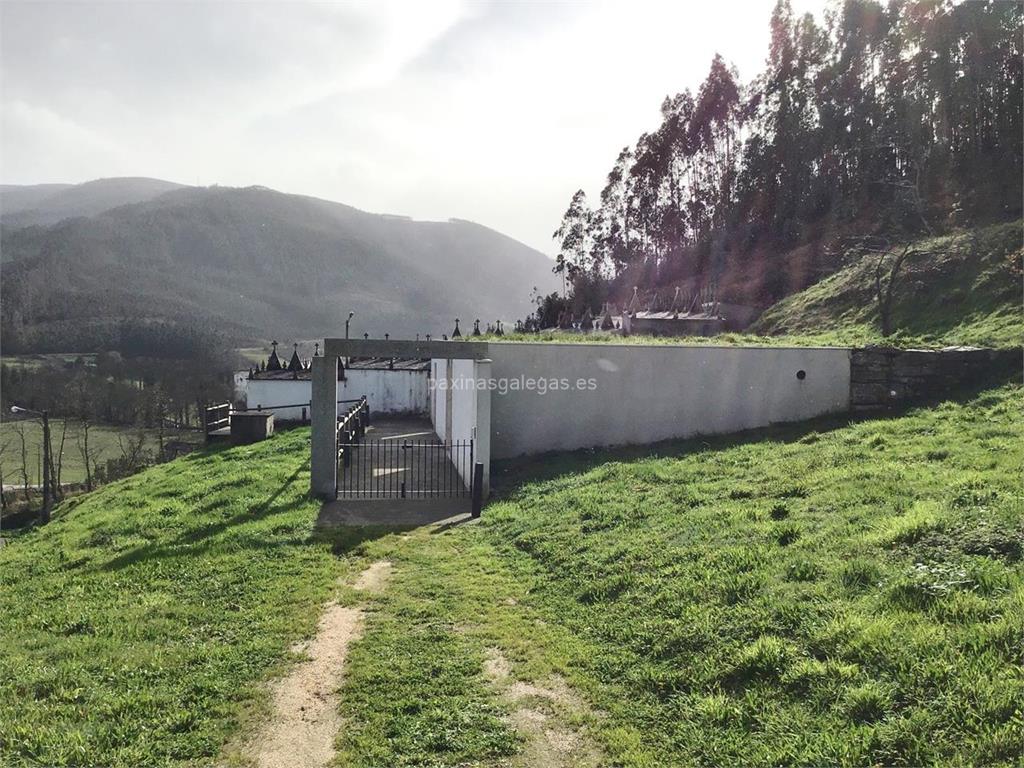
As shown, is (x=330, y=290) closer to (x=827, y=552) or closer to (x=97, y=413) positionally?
(x=97, y=413)

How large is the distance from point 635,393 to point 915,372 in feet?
16.7

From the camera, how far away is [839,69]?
119ft

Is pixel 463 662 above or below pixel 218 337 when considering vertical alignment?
below

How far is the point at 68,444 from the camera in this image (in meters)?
56.4

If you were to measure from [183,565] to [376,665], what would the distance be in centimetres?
376

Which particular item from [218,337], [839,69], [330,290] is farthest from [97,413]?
[330,290]

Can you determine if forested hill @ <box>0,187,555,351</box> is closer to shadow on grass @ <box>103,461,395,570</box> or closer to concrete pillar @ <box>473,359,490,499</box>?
shadow on grass @ <box>103,461,395,570</box>

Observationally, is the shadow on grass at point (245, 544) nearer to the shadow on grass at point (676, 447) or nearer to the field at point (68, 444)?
the shadow on grass at point (676, 447)

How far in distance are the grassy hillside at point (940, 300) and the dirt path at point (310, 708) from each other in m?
12.5

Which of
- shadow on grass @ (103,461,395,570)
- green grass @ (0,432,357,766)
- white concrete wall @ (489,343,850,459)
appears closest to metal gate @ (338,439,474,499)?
white concrete wall @ (489,343,850,459)

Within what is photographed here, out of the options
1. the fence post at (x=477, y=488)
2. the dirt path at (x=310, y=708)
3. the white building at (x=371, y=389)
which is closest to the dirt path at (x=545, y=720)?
the dirt path at (x=310, y=708)

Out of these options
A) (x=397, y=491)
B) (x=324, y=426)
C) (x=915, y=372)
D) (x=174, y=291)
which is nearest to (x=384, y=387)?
(x=397, y=491)

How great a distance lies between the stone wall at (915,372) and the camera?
10844 mm

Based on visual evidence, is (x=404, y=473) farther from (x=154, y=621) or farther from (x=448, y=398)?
(x=154, y=621)
